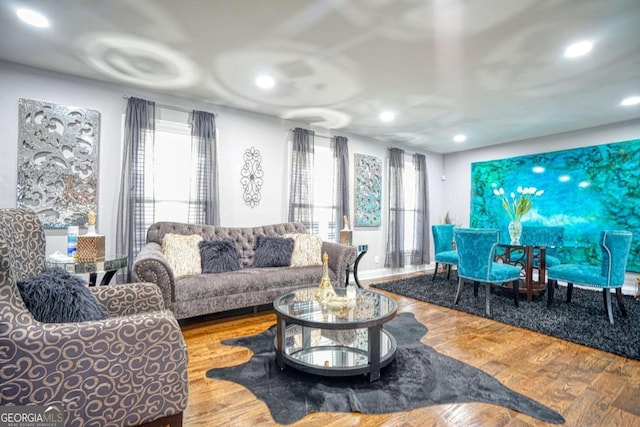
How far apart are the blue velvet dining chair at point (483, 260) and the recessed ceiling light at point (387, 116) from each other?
1784mm

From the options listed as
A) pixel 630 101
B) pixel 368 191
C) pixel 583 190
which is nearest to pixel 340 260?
pixel 368 191

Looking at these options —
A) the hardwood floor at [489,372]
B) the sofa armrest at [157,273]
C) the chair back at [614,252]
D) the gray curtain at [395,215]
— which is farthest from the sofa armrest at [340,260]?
the chair back at [614,252]

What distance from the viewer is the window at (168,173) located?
3520mm

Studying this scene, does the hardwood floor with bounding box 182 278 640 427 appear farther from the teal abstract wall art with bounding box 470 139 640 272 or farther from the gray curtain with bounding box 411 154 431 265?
the gray curtain with bounding box 411 154 431 265

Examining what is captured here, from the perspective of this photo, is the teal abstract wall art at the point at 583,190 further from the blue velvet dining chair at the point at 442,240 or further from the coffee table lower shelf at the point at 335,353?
the coffee table lower shelf at the point at 335,353

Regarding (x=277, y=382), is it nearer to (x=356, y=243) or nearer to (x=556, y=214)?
(x=356, y=243)

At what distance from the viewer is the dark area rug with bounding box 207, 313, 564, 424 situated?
5.61 ft

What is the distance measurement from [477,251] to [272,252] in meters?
2.32

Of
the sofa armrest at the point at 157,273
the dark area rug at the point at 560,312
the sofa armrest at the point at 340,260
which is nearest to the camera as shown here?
the sofa armrest at the point at 157,273

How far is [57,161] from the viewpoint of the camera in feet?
10.0

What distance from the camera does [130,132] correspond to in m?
3.38

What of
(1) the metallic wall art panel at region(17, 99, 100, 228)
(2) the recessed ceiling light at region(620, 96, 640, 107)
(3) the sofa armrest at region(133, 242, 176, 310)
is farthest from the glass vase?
(1) the metallic wall art panel at region(17, 99, 100, 228)

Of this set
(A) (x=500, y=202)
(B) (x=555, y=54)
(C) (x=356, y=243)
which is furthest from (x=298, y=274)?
(A) (x=500, y=202)

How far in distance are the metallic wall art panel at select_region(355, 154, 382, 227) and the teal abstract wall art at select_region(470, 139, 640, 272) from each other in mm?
2290
